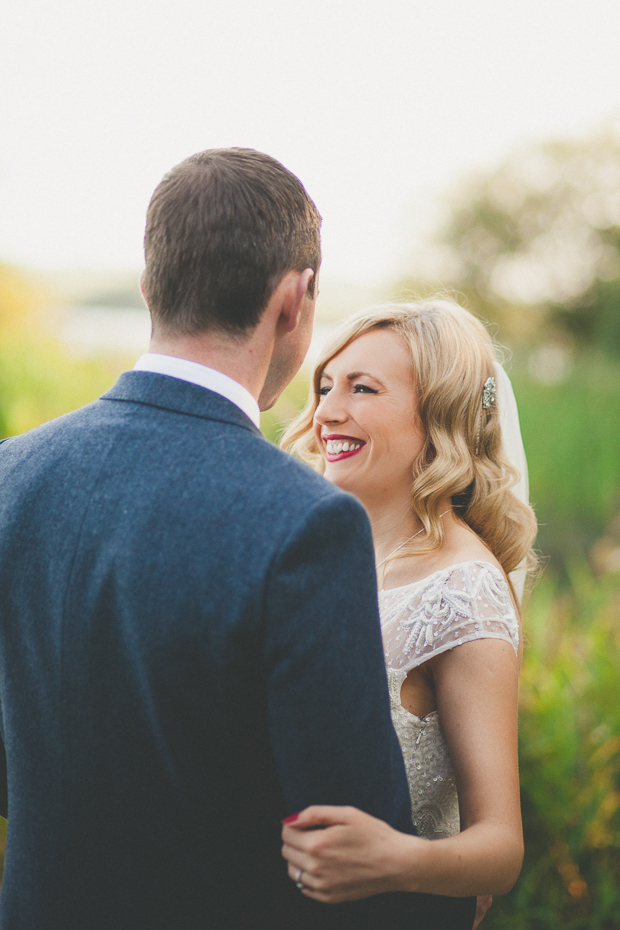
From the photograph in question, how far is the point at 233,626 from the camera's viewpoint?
1.11 metres

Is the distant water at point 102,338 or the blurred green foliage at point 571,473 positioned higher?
the distant water at point 102,338

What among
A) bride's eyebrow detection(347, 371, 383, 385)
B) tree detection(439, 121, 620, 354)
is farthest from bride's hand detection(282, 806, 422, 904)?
tree detection(439, 121, 620, 354)

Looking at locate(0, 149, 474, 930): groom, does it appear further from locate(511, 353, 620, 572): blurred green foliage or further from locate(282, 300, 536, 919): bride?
locate(511, 353, 620, 572): blurred green foliage

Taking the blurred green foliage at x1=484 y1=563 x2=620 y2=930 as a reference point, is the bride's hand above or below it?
above

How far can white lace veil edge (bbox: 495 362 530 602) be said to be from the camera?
2600 mm

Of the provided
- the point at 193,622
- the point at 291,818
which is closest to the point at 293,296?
the point at 193,622

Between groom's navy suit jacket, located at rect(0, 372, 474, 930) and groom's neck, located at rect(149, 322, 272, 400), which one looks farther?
groom's neck, located at rect(149, 322, 272, 400)

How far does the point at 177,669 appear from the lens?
1153 millimetres

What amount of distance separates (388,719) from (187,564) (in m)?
0.43

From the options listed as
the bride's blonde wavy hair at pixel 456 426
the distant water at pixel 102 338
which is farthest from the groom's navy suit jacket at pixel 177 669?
the distant water at pixel 102 338

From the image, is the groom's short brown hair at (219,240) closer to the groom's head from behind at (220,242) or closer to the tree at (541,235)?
the groom's head from behind at (220,242)

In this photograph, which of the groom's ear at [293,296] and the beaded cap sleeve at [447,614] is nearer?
Result: the groom's ear at [293,296]

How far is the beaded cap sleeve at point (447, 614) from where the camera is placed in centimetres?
188

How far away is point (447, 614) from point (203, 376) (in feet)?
3.34
